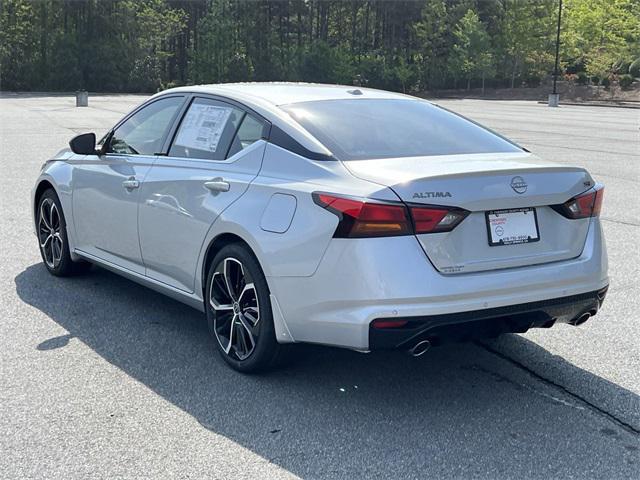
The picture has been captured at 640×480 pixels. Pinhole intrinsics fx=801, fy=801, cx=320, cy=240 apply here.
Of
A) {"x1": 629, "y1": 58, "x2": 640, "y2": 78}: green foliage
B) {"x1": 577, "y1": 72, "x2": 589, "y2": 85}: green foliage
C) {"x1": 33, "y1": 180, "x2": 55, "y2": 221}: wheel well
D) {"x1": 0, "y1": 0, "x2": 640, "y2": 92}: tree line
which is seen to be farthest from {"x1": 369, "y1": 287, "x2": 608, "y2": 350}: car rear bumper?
{"x1": 577, "y1": 72, "x2": 589, "y2": 85}: green foliage

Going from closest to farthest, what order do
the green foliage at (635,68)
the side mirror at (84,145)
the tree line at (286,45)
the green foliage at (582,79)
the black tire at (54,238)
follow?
the side mirror at (84,145)
the black tire at (54,238)
the green foliage at (635,68)
the green foliage at (582,79)
the tree line at (286,45)

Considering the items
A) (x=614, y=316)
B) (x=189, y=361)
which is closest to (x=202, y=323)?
Answer: (x=189, y=361)

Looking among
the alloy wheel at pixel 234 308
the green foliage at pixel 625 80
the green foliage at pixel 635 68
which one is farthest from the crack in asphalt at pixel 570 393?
the green foliage at pixel 625 80

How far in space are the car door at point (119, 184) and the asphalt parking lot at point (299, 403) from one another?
0.47 m

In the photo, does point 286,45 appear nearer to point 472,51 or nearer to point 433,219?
point 472,51

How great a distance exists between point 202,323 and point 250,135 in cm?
153

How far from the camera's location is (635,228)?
29.7 feet

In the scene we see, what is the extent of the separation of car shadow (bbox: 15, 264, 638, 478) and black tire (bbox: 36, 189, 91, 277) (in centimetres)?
110

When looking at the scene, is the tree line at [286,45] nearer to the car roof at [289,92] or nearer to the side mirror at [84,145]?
the car roof at [289,92]

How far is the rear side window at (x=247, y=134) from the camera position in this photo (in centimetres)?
459

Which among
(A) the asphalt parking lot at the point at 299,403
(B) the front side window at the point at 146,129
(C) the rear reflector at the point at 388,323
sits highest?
(B) the front side window at the point at 146,129

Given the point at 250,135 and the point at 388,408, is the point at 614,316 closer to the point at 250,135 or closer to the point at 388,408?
the point at 388,408

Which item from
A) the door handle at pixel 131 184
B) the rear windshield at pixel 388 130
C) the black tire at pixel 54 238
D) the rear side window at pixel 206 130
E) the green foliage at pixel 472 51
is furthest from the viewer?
the green foliage at pixel 472 51

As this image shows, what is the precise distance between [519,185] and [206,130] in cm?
205
